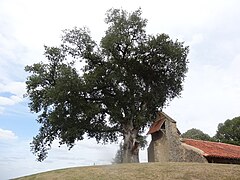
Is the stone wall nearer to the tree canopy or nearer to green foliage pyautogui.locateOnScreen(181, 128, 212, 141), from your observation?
the tree canopy

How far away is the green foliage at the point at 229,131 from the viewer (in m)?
55.9

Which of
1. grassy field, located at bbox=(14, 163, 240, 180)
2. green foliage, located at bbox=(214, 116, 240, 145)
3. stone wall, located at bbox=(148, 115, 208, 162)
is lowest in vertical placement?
grassy field, located at bbox=(14, 163, 240, 180)

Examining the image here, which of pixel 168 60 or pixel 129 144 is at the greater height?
pixel 168 60

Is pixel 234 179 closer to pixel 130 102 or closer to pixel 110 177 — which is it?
pixel 110 177

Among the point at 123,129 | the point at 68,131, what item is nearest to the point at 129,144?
the point at 123,129

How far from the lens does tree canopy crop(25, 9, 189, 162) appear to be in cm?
3116

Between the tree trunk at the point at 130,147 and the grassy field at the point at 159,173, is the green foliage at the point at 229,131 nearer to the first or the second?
the tree trunk at the point at 130,147

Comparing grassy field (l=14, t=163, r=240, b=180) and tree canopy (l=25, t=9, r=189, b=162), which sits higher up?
tree canopy (l=25, t=9, r=189, b=162)

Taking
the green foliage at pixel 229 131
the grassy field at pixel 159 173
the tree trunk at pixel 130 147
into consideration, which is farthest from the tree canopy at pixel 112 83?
the green foliage at pixel 229 131

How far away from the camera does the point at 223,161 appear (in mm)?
27781

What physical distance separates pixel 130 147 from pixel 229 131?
32.1 meters

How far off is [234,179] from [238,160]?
10379 millimetres

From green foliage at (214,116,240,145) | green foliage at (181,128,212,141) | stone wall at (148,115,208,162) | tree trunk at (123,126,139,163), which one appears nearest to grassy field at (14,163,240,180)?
stone wall at (148,115,208,162)

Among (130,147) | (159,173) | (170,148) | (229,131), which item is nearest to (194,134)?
(229,131)
